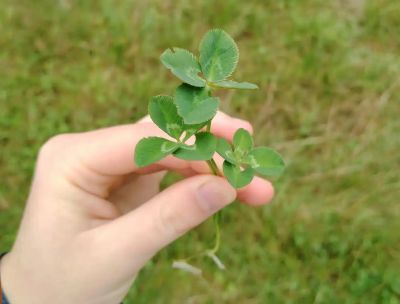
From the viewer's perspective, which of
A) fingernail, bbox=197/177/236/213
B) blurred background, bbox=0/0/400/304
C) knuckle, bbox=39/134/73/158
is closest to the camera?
fingernail, bbox=197/177/236/213

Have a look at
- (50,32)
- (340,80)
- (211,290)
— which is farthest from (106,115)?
(340,80)

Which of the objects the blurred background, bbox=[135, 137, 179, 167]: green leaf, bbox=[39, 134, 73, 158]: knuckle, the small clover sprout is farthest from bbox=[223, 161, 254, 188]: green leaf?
the blurred background

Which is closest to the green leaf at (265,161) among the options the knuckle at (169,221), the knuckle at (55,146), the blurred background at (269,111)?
the knuckle at (169,221)

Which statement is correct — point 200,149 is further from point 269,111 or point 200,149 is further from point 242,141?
point 269,111

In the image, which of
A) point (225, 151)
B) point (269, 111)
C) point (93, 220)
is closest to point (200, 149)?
point (225, 151)

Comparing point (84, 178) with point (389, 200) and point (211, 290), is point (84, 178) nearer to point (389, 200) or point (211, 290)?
point (211, 290)

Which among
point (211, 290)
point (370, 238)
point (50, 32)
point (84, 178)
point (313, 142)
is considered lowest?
point (211, 290)

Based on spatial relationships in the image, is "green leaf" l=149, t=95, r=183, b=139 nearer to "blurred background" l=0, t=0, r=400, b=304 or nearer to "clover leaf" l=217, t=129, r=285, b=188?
"clover leaf" l=217, t=129, r=285, b=188
